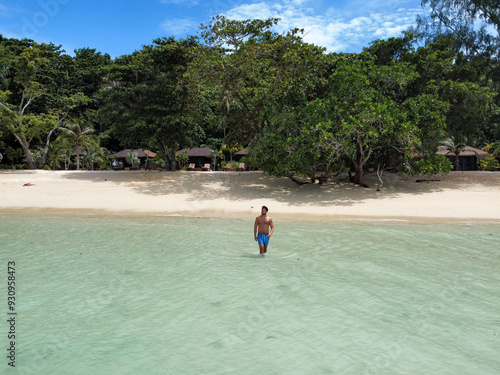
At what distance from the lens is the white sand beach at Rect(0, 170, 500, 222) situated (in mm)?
16031

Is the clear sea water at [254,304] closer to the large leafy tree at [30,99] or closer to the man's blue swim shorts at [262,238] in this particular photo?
the man's blue swim shorts at [262,238]

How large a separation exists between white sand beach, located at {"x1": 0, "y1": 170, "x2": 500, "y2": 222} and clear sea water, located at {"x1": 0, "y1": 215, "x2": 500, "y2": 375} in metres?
4.16

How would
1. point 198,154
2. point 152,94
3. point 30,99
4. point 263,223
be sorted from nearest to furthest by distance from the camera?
point 263,223
point 152,94
point 30,99
point 198,154

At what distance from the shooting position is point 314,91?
22.3m

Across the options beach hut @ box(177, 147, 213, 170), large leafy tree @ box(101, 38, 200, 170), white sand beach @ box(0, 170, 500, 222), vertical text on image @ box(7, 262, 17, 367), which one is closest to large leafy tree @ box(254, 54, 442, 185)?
white sand beach @ box(0, 170, 500, 222)

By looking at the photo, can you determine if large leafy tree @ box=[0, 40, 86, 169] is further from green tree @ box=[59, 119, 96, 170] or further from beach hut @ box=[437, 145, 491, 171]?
beach hut @ box=[437, 145, 491, 171]

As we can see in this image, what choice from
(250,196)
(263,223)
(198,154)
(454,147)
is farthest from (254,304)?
(198,154)

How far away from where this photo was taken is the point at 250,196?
63.1ft

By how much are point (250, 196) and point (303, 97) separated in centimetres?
696

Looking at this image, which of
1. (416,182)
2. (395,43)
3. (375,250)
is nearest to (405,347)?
(375,250)

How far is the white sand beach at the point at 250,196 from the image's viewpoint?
16.0 m

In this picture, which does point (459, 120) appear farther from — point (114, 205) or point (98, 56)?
point (98, 56)

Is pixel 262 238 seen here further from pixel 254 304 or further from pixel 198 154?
pixel 198 154

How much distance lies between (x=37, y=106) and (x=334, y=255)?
35.3 metres
